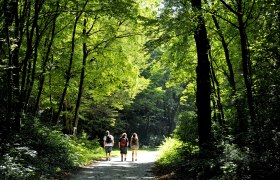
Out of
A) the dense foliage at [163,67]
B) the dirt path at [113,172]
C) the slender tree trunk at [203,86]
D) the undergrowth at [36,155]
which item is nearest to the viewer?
the dense foliage at [163,67]

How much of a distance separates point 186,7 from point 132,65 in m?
12.2

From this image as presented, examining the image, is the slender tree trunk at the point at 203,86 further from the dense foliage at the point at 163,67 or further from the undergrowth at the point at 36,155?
the undergrowth at the point at 36,155

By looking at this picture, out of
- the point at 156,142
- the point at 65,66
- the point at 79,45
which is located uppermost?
the point at 79,45

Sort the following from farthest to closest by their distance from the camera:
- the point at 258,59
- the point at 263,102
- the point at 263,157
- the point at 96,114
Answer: the point at 96,114
the point at 258,59
the point at 263,102
the point at 263,157

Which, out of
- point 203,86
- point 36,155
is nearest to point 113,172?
point 36,155

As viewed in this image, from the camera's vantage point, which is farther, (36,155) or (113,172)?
(113,172)

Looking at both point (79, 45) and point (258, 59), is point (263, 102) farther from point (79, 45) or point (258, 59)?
point (79, 45)

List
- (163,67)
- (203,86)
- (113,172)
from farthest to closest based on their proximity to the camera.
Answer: (163,67) → (113,172) → (203,86)

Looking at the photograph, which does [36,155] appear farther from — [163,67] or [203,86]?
[163,67]

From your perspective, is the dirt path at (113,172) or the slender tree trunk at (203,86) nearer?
the slender tree trunk at (203,86)

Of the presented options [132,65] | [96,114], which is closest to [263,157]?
[132,65]

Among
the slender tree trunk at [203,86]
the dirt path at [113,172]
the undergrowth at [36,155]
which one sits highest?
the slender tree trunk at [203,86]

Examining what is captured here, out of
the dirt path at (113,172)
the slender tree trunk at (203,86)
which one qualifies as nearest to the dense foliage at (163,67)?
the slender tree trunk at (203,86)

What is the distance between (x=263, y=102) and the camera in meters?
8.17
